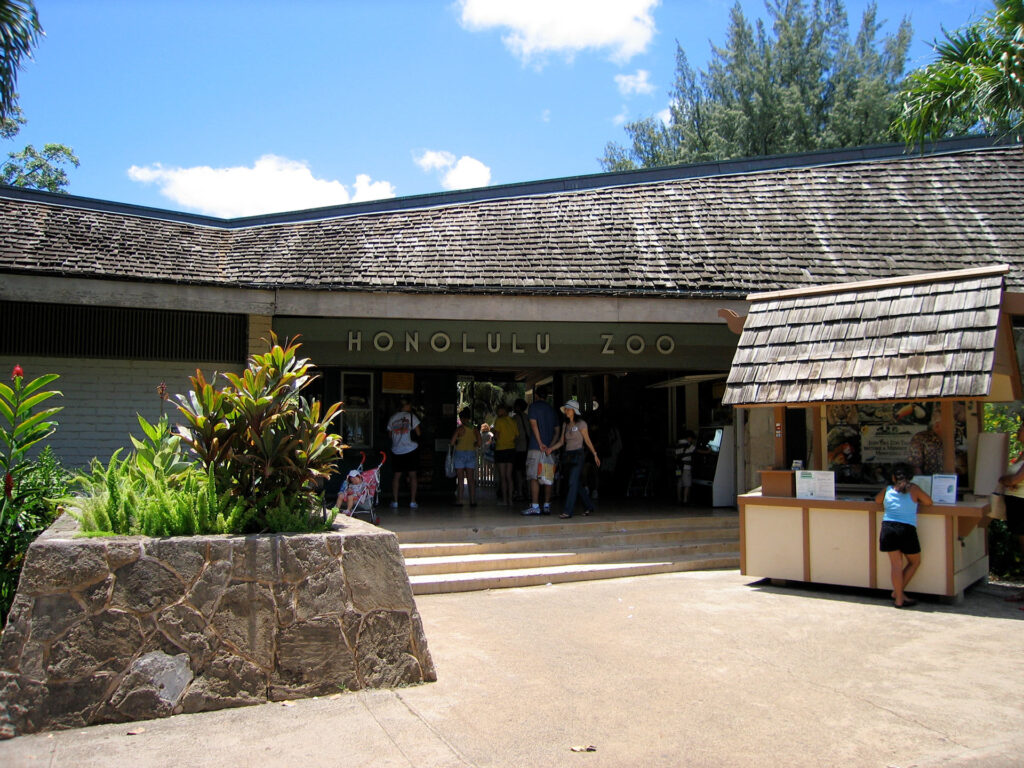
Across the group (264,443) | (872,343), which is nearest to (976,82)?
(872,343)

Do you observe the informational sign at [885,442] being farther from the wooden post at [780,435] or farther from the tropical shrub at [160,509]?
the tropical shrub at [160,509]

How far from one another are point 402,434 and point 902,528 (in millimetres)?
7088

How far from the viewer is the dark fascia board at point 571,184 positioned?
1484 cm

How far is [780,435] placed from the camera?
9.06m

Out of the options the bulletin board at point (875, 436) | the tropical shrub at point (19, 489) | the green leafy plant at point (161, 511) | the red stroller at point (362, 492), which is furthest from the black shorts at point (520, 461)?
the green leafy plant at point (161, 511)

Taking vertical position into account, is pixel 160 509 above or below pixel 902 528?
above

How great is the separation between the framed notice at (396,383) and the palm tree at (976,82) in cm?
837

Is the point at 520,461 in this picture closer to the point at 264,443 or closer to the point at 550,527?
the point at 550,527

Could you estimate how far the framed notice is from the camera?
1434 cm

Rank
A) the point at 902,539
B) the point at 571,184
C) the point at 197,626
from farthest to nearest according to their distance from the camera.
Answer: the point at 571,184 < the point at 902,539 < the point at 197,626

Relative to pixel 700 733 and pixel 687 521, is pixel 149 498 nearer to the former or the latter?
pixel 700 733

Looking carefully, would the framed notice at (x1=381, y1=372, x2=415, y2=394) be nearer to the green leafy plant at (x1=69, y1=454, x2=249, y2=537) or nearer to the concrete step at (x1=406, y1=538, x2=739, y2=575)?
the concrete step at (x1=406, y1=538, x2=739, y2=575)

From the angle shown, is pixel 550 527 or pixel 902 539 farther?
pixel 550 527

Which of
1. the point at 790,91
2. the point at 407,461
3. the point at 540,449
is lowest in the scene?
the point at 407,461
